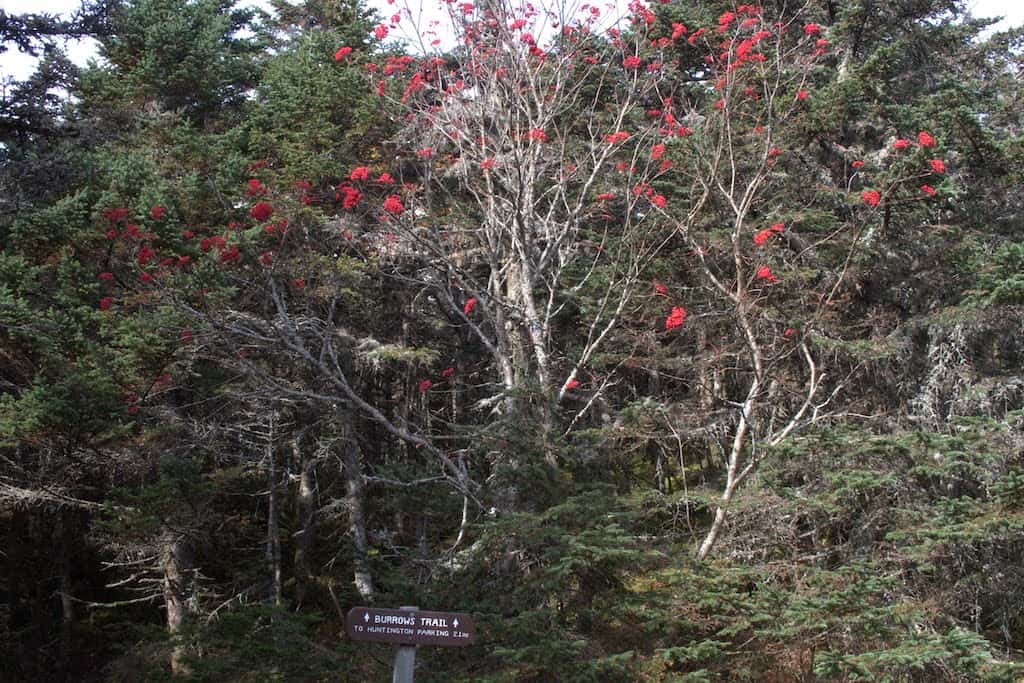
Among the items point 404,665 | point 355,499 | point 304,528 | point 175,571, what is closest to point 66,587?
point 175,571

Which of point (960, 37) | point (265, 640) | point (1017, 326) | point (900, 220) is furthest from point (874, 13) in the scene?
point (265, 640)

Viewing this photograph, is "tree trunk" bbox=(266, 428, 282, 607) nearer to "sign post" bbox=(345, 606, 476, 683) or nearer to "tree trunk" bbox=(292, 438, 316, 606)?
"tree trunk" bbox=(292, 438, 316, 606)

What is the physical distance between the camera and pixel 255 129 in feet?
46.0

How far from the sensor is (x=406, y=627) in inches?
209

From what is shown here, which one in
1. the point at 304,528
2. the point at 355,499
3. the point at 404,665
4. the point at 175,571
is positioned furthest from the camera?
the point at 304,528

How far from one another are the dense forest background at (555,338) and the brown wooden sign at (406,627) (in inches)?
50.0

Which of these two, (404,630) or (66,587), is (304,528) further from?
(404,630)

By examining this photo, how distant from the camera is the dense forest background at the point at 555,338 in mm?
7691

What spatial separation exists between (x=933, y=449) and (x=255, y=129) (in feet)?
35.8

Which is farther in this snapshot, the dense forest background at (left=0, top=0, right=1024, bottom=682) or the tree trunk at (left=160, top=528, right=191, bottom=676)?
the tree trunk at (left=160, top=528, right=191, bottom=676)

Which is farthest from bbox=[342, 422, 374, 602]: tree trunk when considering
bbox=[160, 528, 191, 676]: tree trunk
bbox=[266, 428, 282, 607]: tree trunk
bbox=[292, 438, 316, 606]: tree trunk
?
bbox=[160, 528, 191, 676]: tree trunk

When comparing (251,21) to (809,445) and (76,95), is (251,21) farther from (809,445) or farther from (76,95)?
(809,445)

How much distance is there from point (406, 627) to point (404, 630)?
0.07 feet

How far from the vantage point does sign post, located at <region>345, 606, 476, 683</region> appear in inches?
206
